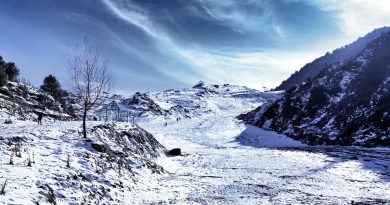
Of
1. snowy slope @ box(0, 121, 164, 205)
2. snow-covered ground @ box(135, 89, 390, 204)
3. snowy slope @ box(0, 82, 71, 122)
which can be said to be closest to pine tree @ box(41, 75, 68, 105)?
snowy slope @ box(0, 82, 71, 122)

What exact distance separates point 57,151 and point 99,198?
5749 mm

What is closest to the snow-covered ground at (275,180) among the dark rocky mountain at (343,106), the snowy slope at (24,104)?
the dark rocky mountain at (343,106)

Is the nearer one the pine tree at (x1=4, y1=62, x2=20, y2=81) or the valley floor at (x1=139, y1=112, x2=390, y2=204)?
the valley floor at (x1=139, y1=112, x2=390, y2=204)

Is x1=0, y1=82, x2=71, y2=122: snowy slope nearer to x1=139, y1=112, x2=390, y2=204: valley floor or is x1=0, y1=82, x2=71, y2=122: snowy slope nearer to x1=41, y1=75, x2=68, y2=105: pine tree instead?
x1=41, y1=75, x2=68, y2=105: pine tree

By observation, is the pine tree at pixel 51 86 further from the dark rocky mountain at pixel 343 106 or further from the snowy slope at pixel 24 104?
the dark rocky mountain at pixel 343 106

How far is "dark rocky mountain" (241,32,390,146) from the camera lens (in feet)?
204

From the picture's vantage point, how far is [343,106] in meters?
73.2

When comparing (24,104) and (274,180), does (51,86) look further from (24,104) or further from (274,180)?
(274,180)

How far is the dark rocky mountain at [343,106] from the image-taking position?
62250 mm

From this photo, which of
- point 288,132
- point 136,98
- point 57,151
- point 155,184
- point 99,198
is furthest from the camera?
point 136,98

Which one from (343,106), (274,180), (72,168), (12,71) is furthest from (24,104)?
(343,106)

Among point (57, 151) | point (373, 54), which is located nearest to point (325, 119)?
point (373, 54)

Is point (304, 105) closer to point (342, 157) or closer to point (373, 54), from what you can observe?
point (373, 54)

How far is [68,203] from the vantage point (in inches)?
624
